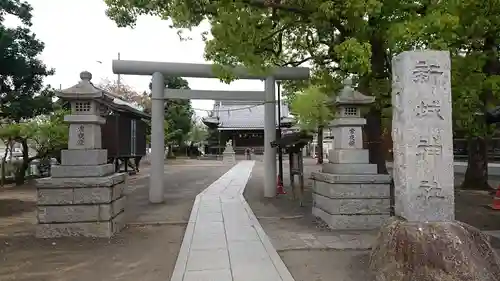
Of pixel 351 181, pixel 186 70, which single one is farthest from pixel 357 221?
pixel 186 70

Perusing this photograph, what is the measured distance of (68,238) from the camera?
24.5ft

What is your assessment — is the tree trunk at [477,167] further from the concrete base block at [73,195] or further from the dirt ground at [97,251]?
the concrete base block at [73,195]

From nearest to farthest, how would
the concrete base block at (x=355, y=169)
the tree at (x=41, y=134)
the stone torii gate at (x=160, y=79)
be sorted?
the concrete base block at (x=355, y=169), the stone torii gate at (x=160, y=79), the tree at (x=41, y=134)

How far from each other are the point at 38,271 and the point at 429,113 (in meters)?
5.63

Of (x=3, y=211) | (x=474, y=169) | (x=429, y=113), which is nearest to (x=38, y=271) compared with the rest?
(x=429, y=113)

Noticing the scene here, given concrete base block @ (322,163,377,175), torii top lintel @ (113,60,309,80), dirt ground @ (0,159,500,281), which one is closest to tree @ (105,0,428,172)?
torii top lintel @ (113,60,309,80)

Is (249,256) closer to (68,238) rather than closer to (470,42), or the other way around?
(68,238)

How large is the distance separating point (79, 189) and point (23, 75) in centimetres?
1215

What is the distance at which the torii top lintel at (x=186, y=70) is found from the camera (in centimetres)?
1204

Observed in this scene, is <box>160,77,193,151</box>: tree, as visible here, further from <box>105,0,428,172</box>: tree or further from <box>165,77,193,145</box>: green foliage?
<box>105,0,428,172</box>: tree

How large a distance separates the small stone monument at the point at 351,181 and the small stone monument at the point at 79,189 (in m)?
4.46

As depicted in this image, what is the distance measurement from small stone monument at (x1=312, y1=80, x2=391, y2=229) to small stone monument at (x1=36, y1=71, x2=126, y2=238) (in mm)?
4457

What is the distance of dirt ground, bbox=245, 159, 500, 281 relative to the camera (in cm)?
550

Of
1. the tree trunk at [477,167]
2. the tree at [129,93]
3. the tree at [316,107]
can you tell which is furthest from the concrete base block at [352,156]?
the tree at [129,93]
